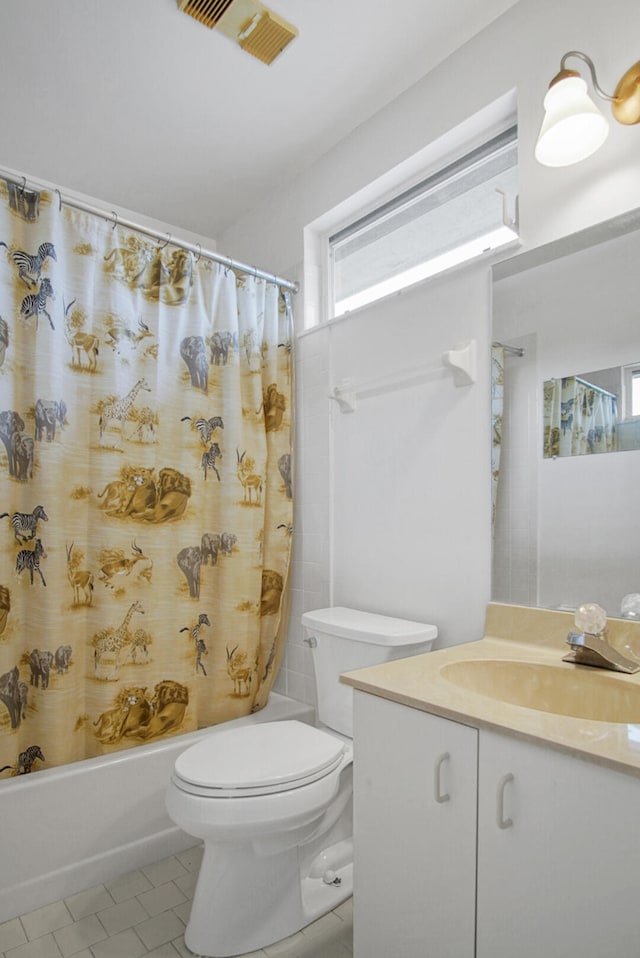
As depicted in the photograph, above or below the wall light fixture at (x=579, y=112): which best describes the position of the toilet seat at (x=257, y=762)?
below

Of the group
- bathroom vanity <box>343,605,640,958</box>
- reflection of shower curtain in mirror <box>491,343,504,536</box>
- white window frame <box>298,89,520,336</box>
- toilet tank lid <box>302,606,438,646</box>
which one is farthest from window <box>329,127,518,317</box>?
bathroom vanity <box>343,605,640,958</box>

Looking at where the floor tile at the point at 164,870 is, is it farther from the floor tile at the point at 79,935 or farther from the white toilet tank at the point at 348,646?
the white toilet tank at the point at 348,646

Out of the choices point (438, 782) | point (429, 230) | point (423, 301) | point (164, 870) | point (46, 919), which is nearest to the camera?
point (438, 782)

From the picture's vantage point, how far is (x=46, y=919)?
1.51 metres

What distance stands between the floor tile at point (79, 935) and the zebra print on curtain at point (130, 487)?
0.42m

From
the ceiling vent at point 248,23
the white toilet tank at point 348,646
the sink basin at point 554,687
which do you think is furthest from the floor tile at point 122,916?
the ceiling vent at point 248,23

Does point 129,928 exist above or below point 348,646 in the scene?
below

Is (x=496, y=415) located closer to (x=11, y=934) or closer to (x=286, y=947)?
(x=286, y=947)

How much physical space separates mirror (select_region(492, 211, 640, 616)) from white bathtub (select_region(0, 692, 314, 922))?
125 centimetres

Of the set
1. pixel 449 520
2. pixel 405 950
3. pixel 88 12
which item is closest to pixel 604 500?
pixel 449 520

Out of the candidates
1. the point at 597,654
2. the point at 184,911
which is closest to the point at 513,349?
the point at 597,654

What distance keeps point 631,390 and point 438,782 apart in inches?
36.9

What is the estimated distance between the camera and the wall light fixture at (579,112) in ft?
4.05

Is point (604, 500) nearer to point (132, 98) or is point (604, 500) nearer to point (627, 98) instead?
point (627, 98)
